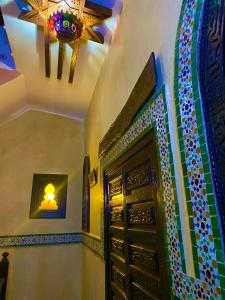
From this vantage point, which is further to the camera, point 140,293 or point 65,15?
point 65,15

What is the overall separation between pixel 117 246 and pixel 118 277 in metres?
0.20

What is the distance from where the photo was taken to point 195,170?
68 centimetres

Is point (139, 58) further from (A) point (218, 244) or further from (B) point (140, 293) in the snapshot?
(B) point (140, 293)

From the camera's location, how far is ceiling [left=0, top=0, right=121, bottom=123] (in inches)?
76.2

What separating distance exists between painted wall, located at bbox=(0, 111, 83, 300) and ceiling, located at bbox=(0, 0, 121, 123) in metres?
0.28

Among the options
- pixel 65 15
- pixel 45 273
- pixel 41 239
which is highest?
pixel 65 15

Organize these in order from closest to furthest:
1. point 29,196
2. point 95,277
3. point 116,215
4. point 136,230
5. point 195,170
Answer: point 195,170 → point 136,230 → point 116,215 → point 95,277 → point 29,196

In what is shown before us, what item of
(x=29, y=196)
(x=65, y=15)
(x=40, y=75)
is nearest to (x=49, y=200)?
(x=29, y=196)

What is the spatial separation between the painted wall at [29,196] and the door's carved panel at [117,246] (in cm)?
163

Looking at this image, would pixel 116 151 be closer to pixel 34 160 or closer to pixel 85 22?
pixel 85 22

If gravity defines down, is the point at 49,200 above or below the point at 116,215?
above

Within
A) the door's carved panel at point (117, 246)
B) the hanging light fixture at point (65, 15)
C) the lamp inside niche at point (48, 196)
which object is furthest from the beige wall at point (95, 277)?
the hanging light fixture at point (65, 15)

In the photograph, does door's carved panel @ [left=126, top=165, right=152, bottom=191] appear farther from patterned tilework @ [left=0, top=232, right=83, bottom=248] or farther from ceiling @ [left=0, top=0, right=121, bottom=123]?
patterned tilework @ [left=0, top=232, right=83, bottom=248]

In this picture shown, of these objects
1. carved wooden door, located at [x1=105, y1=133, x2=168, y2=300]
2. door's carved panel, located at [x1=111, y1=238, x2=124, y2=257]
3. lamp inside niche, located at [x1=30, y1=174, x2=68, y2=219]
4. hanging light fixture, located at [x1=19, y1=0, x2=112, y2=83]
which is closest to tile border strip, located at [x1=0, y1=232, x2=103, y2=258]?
lamp inside niche, located at [x1=30, y1=174, x2=68, y2=219]
